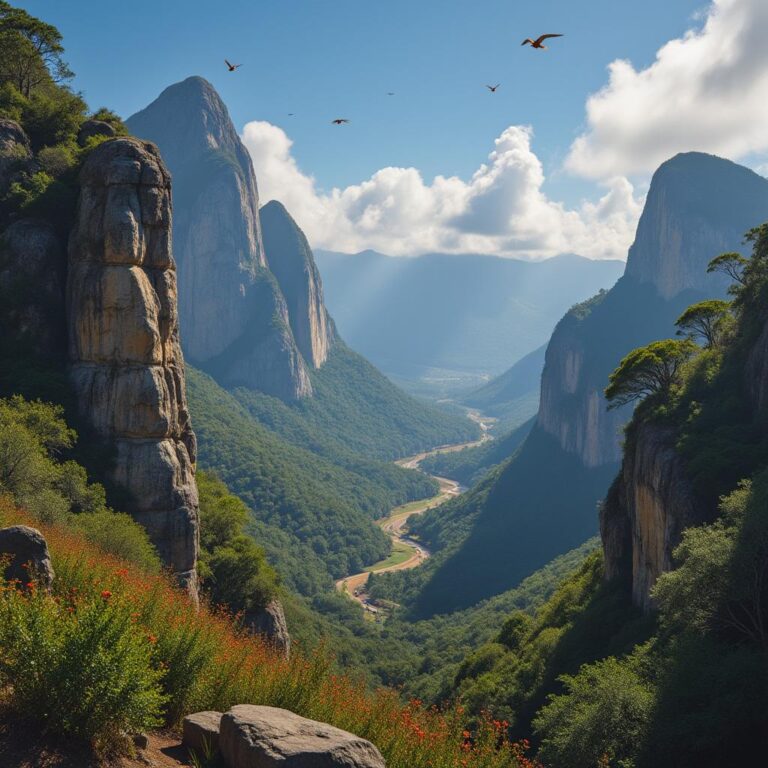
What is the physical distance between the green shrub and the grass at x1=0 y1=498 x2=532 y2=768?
44.7 inches

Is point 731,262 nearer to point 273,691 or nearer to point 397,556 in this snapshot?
point 273,691

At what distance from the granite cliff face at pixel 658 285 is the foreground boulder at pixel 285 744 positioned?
160m

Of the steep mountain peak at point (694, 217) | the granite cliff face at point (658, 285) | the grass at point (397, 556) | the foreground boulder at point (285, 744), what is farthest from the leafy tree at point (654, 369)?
the steep mountain peak at point (694, 217)

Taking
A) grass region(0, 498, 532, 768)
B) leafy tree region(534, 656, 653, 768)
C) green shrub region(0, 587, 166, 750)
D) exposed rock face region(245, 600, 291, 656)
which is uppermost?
green shrub region(0, 587, 166, 750)

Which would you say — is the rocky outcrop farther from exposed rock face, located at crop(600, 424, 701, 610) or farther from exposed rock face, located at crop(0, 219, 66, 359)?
exposed rock face, located at crop(600, 424, 701, 610)

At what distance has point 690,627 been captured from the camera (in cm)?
1762

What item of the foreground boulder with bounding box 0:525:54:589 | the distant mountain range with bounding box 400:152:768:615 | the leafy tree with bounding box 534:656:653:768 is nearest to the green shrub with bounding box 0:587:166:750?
the foreground boulder with bounding box 0:525:54:589

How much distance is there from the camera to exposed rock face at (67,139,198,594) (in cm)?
2992

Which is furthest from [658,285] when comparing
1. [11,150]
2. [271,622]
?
[11,150]

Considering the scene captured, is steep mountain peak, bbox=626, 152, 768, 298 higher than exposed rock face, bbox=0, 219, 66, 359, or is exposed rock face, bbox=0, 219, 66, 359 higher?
steep mountain peak, bbox=626, 152, 768, 298

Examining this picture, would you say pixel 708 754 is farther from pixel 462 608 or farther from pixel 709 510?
pixel 462 608

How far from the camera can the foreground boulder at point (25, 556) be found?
30.1ft

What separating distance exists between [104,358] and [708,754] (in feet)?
91.9

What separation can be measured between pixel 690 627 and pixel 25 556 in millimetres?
16740
